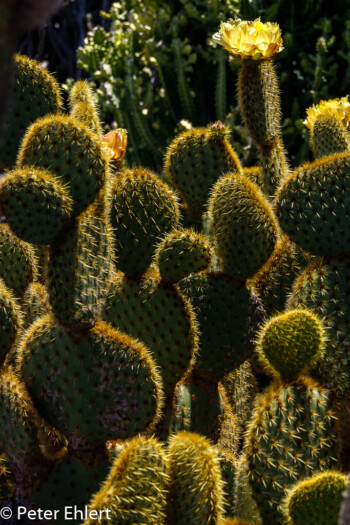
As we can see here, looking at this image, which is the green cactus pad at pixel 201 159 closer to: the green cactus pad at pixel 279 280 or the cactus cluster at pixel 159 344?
the cactus cluster at pixel 159 344

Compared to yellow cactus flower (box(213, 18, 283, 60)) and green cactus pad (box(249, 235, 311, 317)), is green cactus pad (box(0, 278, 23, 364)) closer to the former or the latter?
green cactus pad (box(249, 235, 311, 317))

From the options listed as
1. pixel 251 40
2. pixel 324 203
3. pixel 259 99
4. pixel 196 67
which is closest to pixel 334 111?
pixel 259 99

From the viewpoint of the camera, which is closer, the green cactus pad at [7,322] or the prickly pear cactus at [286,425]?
the prickly pear cactus at [286,425]

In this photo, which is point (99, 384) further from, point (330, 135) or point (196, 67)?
point (196, 67)

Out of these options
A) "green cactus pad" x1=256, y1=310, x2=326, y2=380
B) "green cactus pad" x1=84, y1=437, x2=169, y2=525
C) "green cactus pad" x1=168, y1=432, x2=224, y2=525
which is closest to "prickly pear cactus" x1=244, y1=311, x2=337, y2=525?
"green cactus pad" x1=256, y1=310, x2=326, y2=380

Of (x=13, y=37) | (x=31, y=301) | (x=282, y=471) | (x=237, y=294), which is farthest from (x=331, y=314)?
(x=13, y=37)

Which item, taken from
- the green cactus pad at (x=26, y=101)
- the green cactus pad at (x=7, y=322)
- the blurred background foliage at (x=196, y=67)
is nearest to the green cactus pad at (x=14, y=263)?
the green cactus pad at (x=26, y=101)
